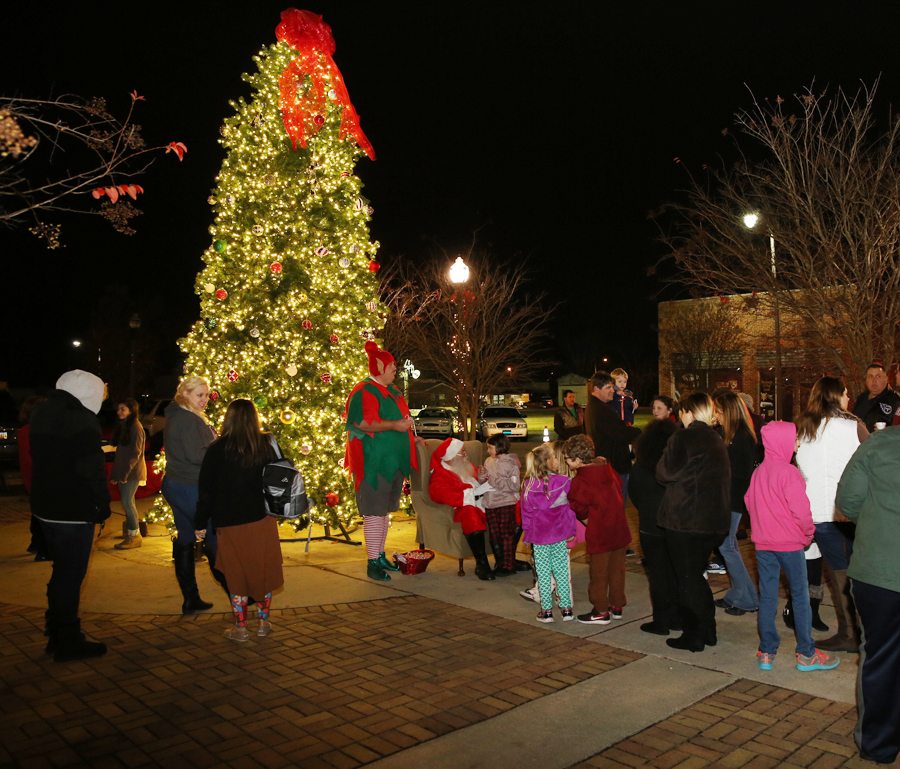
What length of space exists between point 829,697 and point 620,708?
1328mm

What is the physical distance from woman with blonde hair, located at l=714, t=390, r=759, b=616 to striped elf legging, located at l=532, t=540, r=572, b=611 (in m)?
1.44

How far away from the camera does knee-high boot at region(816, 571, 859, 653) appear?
5756 mm

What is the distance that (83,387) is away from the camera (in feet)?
19.1

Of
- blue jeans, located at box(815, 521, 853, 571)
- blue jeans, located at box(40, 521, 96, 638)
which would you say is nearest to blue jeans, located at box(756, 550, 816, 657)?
blue jeans, located at box(815, 521, 853, 571)

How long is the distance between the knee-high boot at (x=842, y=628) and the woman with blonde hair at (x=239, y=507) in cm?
421

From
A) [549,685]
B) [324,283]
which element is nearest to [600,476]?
[549,685]

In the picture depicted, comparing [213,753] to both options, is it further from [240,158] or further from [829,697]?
[240,158]

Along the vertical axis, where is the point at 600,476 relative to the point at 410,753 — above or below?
above

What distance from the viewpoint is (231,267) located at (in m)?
10.3

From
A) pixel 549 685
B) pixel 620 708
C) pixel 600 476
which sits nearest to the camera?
pixel 620 708

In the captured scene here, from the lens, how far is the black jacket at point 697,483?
5.67m

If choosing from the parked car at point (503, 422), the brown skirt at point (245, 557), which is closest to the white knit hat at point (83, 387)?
the brown skirt at point (245, 557)

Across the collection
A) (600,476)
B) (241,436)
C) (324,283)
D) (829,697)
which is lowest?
(829,697)

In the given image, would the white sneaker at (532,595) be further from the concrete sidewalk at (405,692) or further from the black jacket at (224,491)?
the black jacket at (224,491)
